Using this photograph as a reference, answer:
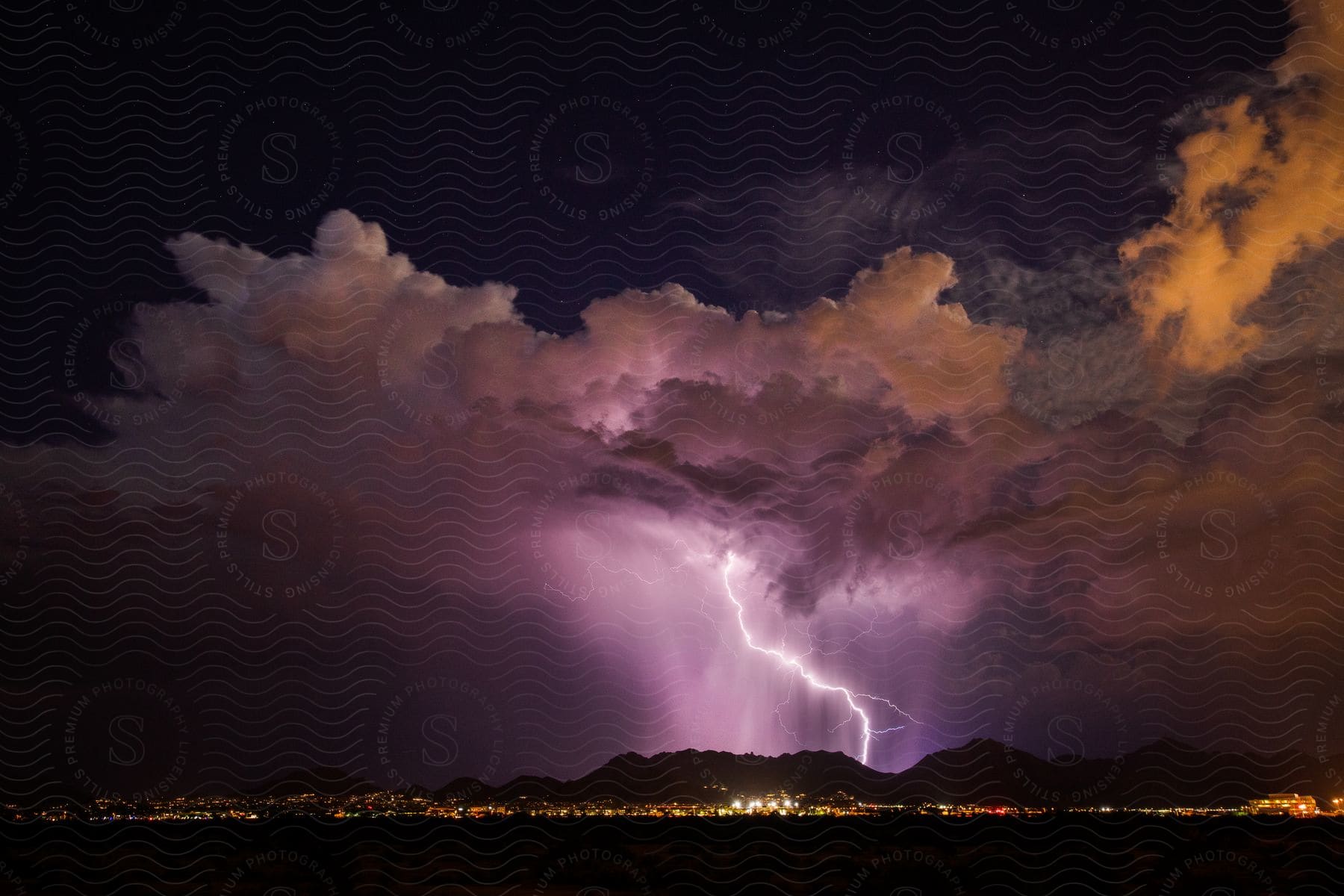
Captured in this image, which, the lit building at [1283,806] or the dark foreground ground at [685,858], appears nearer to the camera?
the dark foreground ground at [685,858]

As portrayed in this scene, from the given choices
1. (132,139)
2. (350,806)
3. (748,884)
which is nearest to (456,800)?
(350,806)

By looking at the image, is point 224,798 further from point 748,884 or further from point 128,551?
point 748,884

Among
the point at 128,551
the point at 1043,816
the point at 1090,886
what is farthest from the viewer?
the point at 1043,816

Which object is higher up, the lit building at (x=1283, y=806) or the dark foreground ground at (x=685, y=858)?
the lit building at (x=1283, y=806)

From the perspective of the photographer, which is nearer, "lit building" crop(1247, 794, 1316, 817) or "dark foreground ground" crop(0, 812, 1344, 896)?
"dark foreground ground" crop(0, 812, 1344, 896)

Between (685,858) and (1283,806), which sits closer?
(685,858)
